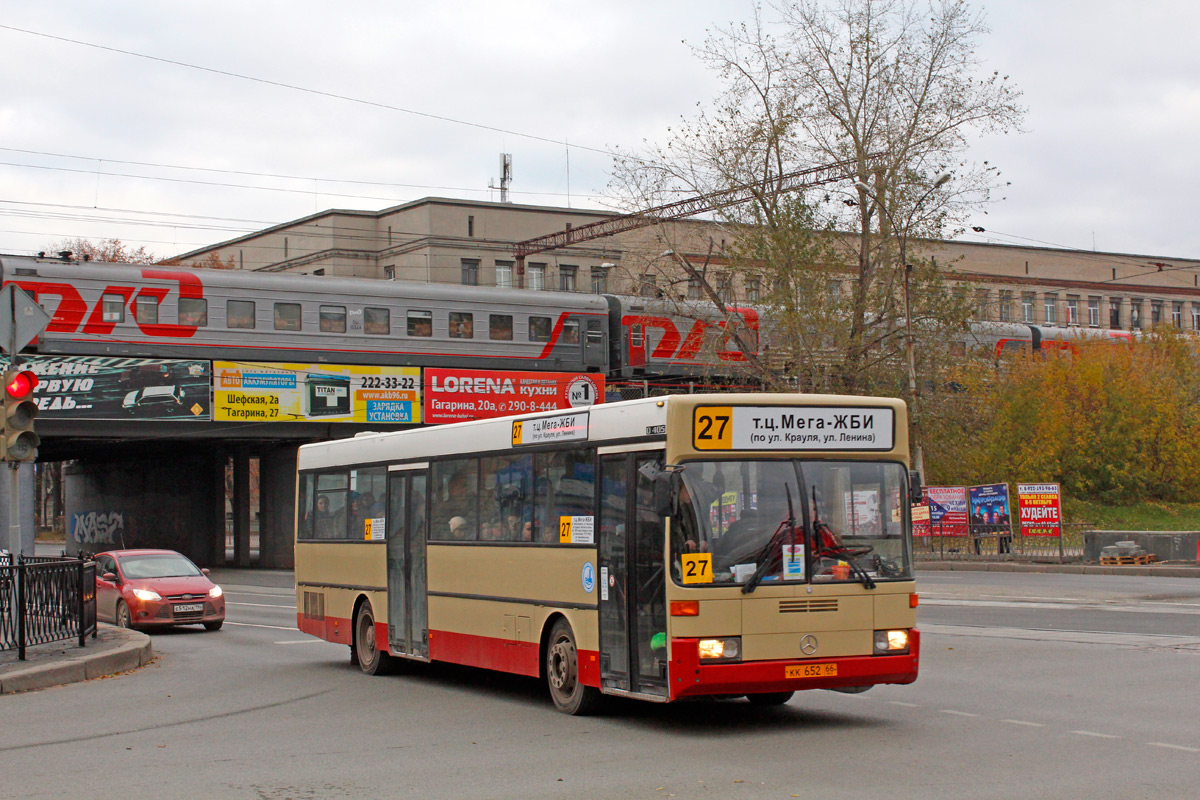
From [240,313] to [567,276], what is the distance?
44.4 meters

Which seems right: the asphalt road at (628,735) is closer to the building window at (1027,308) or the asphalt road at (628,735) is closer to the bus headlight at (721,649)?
the bus headlight at (721,649)

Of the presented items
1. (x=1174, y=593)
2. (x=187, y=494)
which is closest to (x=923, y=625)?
(x=1174, y=593)

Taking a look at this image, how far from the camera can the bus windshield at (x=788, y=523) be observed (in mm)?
10039

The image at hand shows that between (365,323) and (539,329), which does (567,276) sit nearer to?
(539,329)

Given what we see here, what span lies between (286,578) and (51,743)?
33.5 m

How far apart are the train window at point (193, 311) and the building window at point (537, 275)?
42759 mm

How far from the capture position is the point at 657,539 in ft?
33.8

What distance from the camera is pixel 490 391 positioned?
142 ft

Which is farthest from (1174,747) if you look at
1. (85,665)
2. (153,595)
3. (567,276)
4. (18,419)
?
(567,276)

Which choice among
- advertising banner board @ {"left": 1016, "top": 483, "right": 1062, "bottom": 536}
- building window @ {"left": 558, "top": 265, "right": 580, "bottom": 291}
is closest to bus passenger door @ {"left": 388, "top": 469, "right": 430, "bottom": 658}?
advertising banner board @ {"left": 1016, "top": 483, "right": 1062, "bottom": 536}

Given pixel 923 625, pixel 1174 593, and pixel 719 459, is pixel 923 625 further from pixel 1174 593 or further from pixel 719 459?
pixel 719 459

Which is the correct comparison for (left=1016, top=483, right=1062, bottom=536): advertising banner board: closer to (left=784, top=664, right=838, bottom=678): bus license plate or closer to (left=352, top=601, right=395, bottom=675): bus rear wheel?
(left=352, top=601, right=395, bottom=675): bus rear wheel

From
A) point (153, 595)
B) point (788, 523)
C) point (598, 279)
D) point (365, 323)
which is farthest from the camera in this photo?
point (598, 279)

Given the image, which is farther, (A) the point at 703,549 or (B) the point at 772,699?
(B) the point at 772,699
